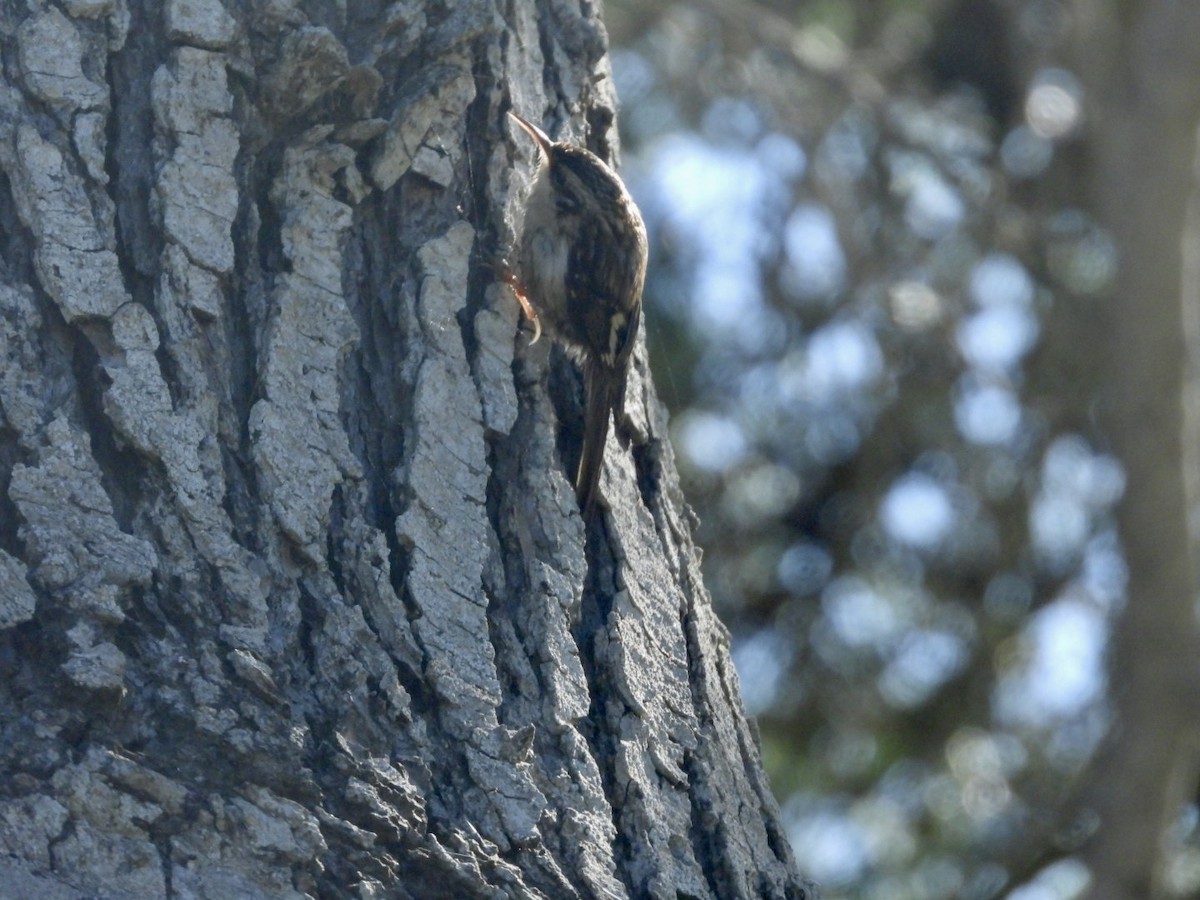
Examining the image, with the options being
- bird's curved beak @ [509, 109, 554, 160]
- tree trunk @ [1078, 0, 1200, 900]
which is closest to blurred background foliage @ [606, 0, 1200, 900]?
tree trunk @ [1078, 0, 1200, 900]

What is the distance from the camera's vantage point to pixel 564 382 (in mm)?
2340

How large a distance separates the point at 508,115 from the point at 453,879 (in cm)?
114

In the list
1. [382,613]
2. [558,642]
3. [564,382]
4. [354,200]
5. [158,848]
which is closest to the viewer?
[158,848]

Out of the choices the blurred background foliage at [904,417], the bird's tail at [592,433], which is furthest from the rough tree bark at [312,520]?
the blurred background foliage at [904,417]

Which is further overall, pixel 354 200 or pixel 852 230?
pixel 852 230

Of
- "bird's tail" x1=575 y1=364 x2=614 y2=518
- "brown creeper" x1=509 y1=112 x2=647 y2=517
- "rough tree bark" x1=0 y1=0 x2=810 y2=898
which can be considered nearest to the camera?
"rough tree bark" x1=0 y1=0 x2=810 y2=898

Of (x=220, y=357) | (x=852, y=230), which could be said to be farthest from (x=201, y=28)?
(x=852, y=230)

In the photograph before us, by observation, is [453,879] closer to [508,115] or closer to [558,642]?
[558,642]

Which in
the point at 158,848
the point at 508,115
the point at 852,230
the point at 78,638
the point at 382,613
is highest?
the point at 852,230

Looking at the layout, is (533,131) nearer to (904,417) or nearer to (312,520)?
(312,520)

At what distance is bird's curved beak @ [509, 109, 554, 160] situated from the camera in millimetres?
2389

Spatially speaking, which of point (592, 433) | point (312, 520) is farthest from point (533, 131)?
point (312, 520)

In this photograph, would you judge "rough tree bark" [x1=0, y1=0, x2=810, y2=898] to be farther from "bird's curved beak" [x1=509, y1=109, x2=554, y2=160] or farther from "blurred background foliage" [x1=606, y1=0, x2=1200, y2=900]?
"blurred background foliage" [x1=606, y1=0, x2=1200, y2=900]

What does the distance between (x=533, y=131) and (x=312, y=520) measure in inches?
32.7
